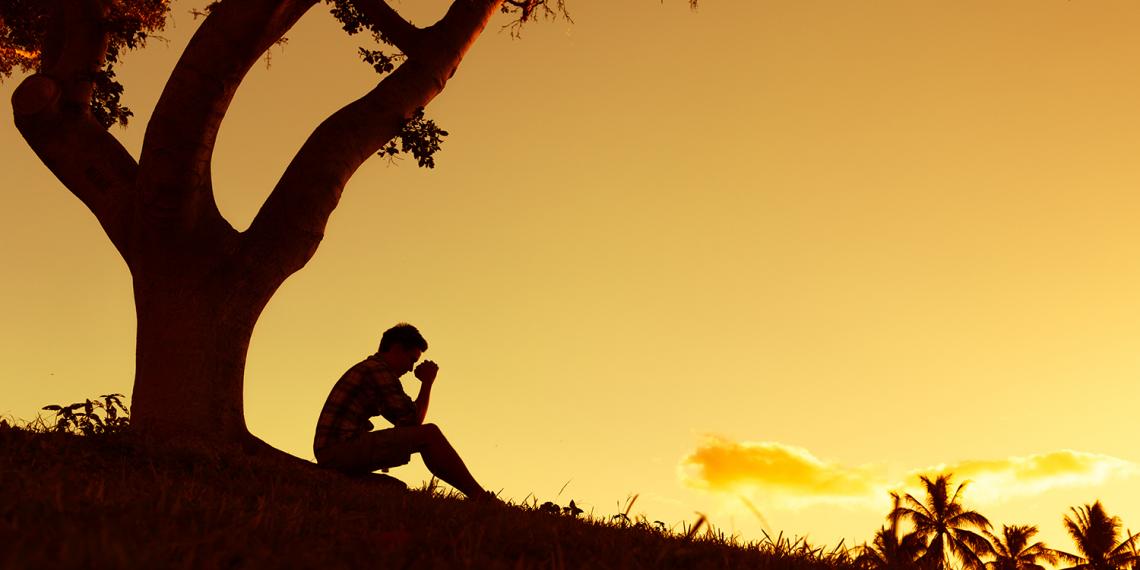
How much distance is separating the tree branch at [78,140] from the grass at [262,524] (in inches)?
122

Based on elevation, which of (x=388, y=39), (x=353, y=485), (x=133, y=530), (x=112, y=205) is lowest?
(x=133, y=530)

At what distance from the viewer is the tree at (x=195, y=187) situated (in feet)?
29.7

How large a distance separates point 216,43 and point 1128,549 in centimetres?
6846

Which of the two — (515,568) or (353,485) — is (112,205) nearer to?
(353,485)

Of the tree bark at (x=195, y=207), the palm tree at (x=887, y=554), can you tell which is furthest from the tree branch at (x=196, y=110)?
the palm tree at (x=887, y=554)

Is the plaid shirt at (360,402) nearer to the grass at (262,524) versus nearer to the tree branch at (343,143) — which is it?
the grass at (262,524)

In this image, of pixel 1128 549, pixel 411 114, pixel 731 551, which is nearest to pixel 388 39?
pixel 411 114

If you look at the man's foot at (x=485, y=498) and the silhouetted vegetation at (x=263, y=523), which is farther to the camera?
the man's foot at (x=485, y=498)

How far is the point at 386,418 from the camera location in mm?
8414

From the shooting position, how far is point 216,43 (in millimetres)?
9336

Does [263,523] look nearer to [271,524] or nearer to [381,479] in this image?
[271,524]

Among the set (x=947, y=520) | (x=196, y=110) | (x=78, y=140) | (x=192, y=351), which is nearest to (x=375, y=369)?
(x=192, y=351)

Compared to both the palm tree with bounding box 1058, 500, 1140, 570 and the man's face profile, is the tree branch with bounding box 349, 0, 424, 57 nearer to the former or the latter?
the man's face profile

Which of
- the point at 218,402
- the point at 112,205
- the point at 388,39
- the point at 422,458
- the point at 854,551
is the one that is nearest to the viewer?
the point at 854,551
